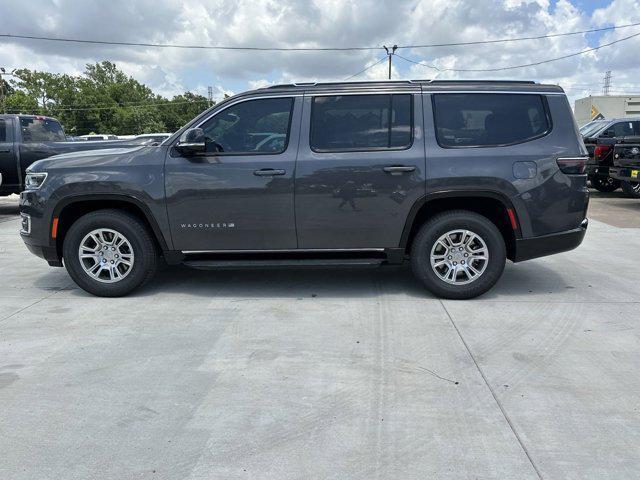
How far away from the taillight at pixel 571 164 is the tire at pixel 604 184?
10537 millimetres

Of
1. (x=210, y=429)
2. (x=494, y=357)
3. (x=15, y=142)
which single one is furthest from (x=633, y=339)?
(x=15, y=142)

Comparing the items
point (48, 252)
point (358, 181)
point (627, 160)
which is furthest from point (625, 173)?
point (48, 252)

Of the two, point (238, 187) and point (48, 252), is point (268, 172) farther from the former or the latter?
point (48, 252)

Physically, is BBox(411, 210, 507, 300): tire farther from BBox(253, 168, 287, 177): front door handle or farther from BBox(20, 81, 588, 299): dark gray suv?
BBox(253, 168, 287, 177): front door handle

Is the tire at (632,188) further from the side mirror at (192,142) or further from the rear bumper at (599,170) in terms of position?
the side mirror at (192,142)

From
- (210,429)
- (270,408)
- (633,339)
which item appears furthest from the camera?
→ (633,339)

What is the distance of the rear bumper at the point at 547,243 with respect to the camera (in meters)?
4.94

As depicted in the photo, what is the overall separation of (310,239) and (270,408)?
2.12 m

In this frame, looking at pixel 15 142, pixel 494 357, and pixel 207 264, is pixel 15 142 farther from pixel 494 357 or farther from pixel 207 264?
pixel 494 357

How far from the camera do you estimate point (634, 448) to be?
271cm

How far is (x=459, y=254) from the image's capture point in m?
5.02

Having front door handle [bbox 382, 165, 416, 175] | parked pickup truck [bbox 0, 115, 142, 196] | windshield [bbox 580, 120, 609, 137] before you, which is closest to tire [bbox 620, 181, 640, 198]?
windshield [bbox 580, 120, 609, 137]

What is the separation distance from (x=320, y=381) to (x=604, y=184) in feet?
44.6

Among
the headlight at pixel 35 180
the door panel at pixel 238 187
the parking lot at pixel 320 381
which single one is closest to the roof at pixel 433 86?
the door panel at pixel 238 187
